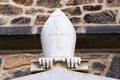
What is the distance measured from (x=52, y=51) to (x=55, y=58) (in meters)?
0.08

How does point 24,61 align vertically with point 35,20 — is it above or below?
below

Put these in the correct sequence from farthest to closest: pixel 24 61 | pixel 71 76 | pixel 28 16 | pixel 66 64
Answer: pixel 28 16 → pixel 24 61 → pixel 66 64 → pixel 71 76

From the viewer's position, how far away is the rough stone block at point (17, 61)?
4.00 metres

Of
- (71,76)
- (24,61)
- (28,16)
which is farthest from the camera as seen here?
(28,16)

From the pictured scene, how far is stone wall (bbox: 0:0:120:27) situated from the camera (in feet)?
13.7

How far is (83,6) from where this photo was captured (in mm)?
4273

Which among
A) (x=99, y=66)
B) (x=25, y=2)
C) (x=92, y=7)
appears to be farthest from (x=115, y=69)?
Result: (x=25, y=2)

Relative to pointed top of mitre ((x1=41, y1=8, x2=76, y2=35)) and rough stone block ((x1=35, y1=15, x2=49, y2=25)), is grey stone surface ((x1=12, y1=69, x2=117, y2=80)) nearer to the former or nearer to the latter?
pointed top of mitre ((x1=41, y1=8, x2=76, y2=35))

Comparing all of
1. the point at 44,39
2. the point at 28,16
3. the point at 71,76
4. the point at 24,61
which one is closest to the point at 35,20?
the point at 28,16

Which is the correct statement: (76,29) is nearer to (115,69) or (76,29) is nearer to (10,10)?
(115,69)

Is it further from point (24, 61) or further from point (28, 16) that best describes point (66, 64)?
point (28, 16)

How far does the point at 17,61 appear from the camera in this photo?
401 centimetres

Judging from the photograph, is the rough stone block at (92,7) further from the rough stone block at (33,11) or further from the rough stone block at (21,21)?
the rough stone block at (21,21)

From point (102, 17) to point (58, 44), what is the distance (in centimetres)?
167
